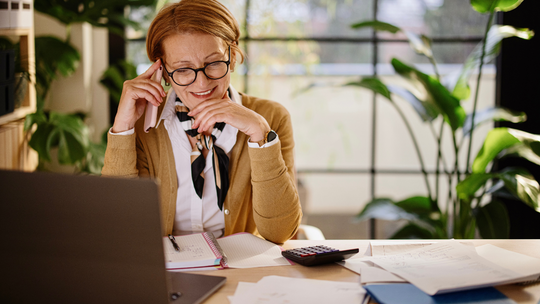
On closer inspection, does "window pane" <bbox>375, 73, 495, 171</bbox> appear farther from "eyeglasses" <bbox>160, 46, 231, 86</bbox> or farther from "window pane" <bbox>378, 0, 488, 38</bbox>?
"eyeglasses" <bbox>160, 46, 231, 86</bbox>

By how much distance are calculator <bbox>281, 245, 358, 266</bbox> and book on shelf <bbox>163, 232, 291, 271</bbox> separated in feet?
0.08

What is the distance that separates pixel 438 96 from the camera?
6.71ft

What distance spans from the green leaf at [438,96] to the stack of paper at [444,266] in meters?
0.97

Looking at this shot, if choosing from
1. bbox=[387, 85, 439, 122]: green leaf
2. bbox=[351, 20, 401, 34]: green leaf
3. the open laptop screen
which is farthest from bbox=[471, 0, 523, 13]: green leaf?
the open laptop screen

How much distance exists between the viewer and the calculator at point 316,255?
3.57 ft

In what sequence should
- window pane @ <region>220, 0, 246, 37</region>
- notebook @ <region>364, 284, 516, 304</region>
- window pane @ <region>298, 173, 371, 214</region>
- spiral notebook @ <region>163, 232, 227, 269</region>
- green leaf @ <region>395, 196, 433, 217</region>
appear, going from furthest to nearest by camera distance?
window pane @ <region>298, 173, 371, 214</region> < window pane @ <region>220, 0, 246, 37</region> < green leaf @ <region>395, 196, 433, 217</region> < spiral notebook @ <region>163, 232, 227, 269</region> < notebook @ <region>364, 284, 516, 304</region>

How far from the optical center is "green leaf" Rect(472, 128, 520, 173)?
6.47 ft

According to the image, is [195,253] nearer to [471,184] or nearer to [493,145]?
[471,184]

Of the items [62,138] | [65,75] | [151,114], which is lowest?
[62,138]

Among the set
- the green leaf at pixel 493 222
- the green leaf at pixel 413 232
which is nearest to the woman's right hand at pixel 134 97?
the green leaf at pixel 413 232

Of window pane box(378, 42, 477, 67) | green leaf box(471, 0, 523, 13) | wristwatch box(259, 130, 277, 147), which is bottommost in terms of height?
wristwatch box(259, 130, 277, 147)

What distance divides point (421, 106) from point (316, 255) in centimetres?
124

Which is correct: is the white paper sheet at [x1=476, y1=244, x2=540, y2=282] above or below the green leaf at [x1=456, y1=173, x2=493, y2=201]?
below

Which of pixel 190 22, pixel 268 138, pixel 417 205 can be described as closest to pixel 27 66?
pixel 190 22
